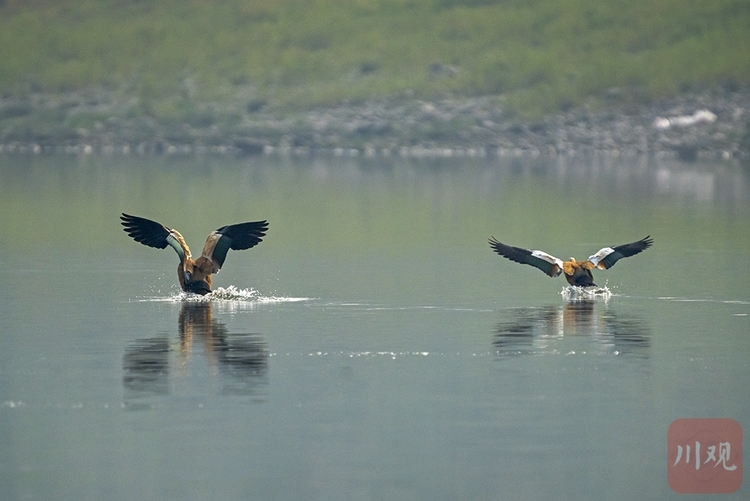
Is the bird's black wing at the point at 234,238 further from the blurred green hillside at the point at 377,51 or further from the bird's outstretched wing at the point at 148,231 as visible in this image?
the blurred green hillside at the point at 377,51

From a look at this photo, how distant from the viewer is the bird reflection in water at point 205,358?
74.0ft

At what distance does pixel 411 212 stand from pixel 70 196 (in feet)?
46.0

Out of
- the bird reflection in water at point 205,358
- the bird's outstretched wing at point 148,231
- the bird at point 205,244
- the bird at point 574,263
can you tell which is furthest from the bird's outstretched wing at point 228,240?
the bird at point 574,263

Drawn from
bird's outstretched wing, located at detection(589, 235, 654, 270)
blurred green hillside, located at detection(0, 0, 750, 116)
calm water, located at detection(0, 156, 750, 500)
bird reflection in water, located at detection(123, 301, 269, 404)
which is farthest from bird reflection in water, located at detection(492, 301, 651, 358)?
blurred green hillside, located at detection(0, 0, 750, 116)

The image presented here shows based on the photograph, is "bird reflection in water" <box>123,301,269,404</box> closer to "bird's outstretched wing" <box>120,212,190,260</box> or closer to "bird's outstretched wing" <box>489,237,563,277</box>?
"bird's outstretched wing" <box>120,212,190,260</box>

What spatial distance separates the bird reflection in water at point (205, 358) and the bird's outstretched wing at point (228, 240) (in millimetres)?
1813

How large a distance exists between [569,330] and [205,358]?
613 centimetres

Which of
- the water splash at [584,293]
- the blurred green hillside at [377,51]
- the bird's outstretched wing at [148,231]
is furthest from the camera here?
the blurred green hillside at [377,51]

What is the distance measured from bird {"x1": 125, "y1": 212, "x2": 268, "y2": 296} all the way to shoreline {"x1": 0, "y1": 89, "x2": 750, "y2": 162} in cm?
8700

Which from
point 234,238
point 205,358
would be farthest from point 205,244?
point 205,358

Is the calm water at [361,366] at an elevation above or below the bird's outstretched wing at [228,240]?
below

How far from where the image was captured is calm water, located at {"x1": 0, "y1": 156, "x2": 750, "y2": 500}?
18750 mm

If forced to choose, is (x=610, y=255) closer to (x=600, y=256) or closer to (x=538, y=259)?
(x=600, y=256)

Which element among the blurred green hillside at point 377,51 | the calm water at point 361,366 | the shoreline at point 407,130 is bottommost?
→ the calm water at point 361,366
